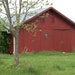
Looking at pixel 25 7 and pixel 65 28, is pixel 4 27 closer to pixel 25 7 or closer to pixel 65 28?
pixel 25 7

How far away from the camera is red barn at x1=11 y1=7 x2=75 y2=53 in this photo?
2700cm

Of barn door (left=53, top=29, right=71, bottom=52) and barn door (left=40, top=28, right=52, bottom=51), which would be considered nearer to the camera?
barn door (left=40, top=28, right=52, bottom=51)

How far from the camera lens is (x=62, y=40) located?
95.1 feet

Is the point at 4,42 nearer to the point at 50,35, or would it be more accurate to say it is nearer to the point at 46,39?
the point at 46,39

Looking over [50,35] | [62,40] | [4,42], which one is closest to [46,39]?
[50,35]

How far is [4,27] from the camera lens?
15273mm

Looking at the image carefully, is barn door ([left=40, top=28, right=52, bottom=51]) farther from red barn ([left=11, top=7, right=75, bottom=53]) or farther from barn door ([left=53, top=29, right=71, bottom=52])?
barn door ([left=53, top=29, right=71, bottom=52])

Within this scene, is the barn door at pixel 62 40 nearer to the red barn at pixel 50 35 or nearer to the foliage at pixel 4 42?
the red barn at pixel 50 35

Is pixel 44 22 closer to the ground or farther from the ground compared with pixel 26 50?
farther from the ground

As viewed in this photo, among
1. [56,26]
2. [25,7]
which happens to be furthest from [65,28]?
[25,7]

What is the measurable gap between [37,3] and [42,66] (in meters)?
2.91

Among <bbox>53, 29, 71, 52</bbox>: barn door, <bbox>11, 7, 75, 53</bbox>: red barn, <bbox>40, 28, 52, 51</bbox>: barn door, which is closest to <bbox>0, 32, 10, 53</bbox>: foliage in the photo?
<bbox>11, 7, 75, 53</bbox>: red barn

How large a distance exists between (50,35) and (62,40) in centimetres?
134

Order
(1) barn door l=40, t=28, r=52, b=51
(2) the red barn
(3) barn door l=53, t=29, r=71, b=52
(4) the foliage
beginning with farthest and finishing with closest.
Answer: (3) barn door l=53, t=29, r=71, b=52, (1) barn door l=40, t=28, r=52, b=51, (4) the foliage, (2) the red barn
